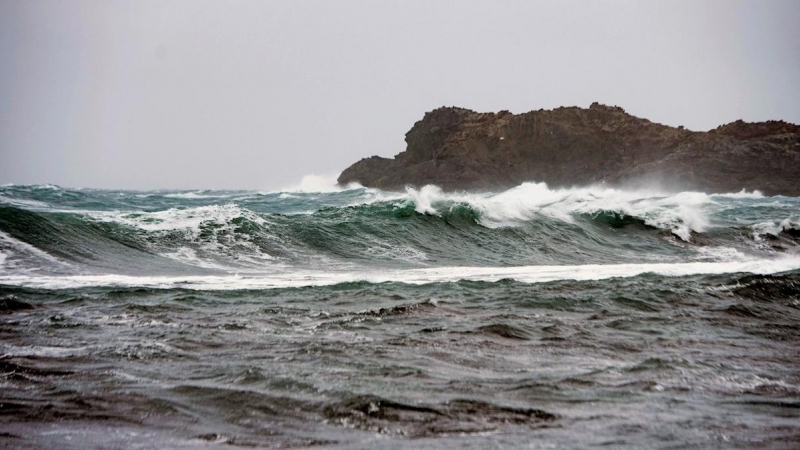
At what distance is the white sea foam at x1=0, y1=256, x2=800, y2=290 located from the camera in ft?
30.8

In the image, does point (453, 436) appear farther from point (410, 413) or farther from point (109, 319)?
point (109, 319)

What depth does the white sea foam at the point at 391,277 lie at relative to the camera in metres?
9.38

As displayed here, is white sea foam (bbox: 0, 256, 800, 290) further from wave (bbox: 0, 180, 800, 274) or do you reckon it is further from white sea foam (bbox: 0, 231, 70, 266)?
white sea foam (bbox: 0, 231, 70, 266)

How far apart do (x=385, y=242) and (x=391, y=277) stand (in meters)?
5.13

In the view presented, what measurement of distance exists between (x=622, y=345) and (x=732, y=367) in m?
0.94

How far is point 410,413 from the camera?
3.79 meters

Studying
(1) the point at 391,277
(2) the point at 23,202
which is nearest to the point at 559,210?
(1) the point at 391,277

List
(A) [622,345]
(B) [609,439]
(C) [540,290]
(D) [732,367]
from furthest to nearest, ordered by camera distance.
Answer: (C) [540,290]
(A) [622,345]
(D) [732,367]
(B) [609,439]

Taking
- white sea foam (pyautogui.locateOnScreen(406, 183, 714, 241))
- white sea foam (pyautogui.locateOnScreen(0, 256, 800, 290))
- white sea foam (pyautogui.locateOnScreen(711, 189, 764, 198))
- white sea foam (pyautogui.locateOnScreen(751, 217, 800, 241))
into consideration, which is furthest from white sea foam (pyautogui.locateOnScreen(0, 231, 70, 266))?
white sea foam (pyautogui.locateOnScreen(711, 189, 764, 198))

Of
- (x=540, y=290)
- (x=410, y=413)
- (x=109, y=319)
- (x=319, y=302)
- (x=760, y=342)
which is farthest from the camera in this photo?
(x=540, y=290)

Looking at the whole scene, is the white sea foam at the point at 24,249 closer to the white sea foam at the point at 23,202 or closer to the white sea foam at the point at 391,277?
the white sea foam at the point at 391,277

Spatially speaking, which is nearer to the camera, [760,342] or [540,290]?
[760,342]

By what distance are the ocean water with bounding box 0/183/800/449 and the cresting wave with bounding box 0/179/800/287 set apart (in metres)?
0.14

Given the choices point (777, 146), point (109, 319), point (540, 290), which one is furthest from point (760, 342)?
point (777, 146)
